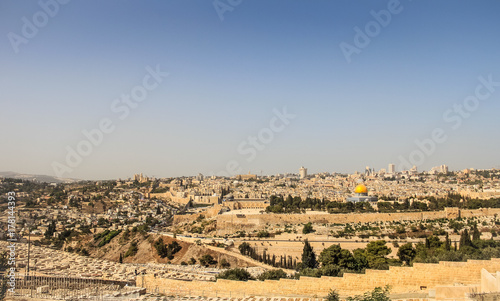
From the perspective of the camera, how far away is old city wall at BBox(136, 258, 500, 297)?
37.4ft

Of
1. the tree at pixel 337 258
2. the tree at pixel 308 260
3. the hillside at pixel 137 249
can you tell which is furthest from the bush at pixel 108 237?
the tree at pixel 337 258

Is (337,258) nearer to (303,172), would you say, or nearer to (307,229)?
(307,229)

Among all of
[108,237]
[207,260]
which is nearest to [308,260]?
[207,260]

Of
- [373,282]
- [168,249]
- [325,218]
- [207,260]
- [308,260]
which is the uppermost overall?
[373,282]

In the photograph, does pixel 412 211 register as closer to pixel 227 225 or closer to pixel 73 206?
pixel 227 225

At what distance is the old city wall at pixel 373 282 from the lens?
37.4ft

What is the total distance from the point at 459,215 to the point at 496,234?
23.8 feet

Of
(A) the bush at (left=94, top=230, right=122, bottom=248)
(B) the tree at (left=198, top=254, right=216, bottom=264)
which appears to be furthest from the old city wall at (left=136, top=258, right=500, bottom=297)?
(A) the bush at (left=94, top=230, right=122, bottom=248)

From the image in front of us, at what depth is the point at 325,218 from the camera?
3734 cm

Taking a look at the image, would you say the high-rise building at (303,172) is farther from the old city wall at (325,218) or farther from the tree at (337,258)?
the tree at (337,258)

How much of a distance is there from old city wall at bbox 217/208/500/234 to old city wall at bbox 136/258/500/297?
76.4 feet

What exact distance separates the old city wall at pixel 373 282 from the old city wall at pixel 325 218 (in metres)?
23.3

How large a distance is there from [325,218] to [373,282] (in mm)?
25519

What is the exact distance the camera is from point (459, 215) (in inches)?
1417
